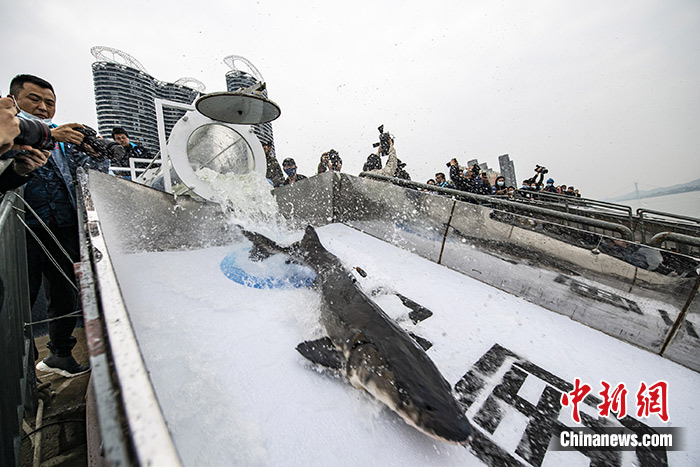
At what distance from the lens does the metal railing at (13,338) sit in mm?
1334

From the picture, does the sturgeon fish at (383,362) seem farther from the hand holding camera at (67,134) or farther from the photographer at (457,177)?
the photographer at (457,177)

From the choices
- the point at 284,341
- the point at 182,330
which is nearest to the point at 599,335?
the point at 284,341

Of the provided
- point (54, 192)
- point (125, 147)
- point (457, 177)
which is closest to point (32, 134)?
point (54, 192)

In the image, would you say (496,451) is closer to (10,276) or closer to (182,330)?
(182,330)

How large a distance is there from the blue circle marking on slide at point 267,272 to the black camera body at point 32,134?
5.49ft

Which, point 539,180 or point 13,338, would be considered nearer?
point 13,338

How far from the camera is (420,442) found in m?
1.40

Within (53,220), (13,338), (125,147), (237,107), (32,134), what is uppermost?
(237,107)

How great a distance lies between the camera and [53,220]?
239cm

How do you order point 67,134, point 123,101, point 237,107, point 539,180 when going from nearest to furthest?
point 67,134 → point 237,107 → point 539,180 → point 123,101

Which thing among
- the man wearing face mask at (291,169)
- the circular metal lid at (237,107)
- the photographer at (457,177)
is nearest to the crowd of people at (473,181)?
the photographer at (457,177)

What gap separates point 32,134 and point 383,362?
6.96 feet

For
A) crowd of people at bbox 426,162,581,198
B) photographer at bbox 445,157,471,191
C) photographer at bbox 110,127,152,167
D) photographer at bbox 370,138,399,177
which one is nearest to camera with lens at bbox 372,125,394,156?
photographer at bbox 370,138,399,177

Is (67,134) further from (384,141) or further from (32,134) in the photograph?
(384,141)
